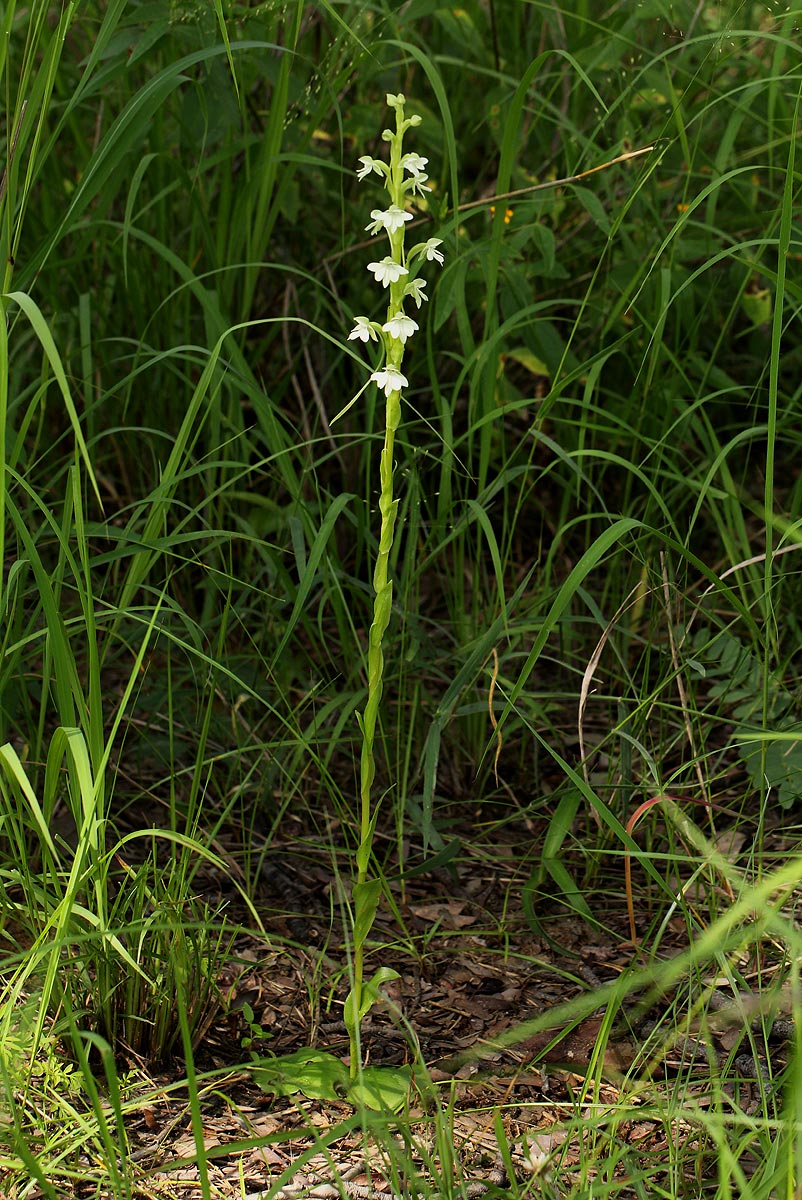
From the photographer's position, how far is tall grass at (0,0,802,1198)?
141 cm

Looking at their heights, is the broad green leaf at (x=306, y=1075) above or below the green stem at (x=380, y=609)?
below

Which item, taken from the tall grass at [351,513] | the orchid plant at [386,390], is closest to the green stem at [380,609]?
the orchid plant at [386,390]

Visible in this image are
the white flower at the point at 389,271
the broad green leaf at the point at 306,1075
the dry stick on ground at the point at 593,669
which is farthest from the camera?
the dry stick on ground at the point at 593,669

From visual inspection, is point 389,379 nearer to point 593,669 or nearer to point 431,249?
point 431,249

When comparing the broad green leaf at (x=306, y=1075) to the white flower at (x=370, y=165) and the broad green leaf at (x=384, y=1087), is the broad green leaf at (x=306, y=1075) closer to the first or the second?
the broad green leaf at (x=384, y=1087)

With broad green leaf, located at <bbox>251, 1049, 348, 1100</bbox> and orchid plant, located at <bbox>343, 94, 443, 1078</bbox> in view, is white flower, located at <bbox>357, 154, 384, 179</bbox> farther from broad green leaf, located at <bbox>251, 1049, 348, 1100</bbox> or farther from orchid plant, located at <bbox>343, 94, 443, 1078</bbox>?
broad green leaf, located at <bbox>251, 1049, 348, 1100</bbox>

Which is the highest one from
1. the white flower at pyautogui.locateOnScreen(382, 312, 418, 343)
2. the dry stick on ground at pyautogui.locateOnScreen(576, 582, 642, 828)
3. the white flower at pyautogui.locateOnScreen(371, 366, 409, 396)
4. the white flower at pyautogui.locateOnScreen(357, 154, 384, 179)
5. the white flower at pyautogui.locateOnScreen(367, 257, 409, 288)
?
the white flower at pyautogui.locateOnScreen(357, 154, 384, 179)

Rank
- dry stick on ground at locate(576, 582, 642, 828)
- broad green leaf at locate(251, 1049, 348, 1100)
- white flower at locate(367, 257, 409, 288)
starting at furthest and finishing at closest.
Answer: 1. dry stick on ground at locate(576, 582, 642, 828)
2. broad green leaf at locate(251, 1049, 348, 1100)
3. white flower at locate(367, 257, 409, 288)

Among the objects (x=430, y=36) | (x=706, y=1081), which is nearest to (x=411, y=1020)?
(x=706, y=1081)

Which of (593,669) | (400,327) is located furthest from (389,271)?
(593,669)

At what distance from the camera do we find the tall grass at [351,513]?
1.41 metres

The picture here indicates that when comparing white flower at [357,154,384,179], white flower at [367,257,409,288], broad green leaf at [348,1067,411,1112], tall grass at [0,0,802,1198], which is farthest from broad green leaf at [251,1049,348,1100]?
white flower at [357,154,384,179]

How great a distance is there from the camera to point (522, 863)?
1.81 metres

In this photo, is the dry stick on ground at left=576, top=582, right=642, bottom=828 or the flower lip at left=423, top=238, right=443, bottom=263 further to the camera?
the dry stick on ground at left=576, top=582, right=642, bottom=828
